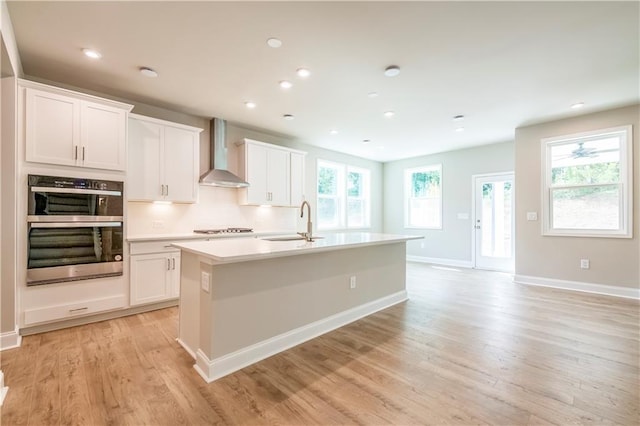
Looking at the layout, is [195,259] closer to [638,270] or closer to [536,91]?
[536,91]

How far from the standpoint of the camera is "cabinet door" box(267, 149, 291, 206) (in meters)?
5.13

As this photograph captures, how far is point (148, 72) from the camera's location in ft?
9.96

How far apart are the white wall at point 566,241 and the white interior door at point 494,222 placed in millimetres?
949

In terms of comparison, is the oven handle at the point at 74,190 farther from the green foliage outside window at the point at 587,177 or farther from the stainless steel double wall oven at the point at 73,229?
the green foliage outside window at the point at 587,177

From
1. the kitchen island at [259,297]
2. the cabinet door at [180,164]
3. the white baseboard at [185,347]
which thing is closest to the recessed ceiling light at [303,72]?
the kitchen island at [259,297]

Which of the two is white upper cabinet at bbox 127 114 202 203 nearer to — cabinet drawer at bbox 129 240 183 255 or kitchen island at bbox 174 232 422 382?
cabinet drawer at bbox 129 240 183 255

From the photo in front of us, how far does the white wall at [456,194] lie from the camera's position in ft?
20.1

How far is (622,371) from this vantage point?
7.05 feet

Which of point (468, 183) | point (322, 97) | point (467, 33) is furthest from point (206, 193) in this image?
point (468, 183)

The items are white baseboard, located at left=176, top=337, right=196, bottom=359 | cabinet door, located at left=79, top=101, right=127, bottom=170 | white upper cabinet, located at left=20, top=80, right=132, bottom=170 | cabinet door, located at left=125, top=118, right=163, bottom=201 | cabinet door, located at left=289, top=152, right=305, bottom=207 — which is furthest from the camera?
cabinet door, located at left=289, top=152, right=305, bottom=207

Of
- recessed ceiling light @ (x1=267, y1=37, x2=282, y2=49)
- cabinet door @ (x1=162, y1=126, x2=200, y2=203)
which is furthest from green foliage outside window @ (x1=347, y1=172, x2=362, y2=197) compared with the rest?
recessed ceiling light @ (x1=267, y1=37, x2=282, y2=49)

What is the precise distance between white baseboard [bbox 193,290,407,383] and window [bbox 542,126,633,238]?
3.75 metres

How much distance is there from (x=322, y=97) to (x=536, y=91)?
2674 millimetres

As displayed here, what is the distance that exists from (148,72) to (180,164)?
129 centimetres
